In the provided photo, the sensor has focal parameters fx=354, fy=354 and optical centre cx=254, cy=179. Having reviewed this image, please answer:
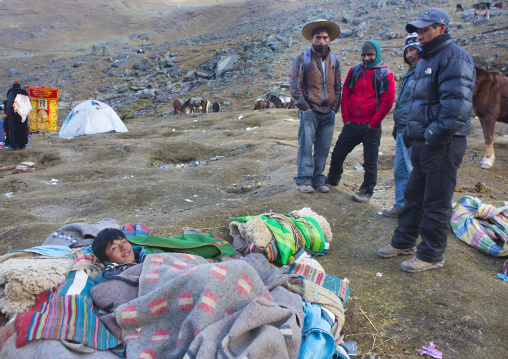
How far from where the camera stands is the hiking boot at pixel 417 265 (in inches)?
109

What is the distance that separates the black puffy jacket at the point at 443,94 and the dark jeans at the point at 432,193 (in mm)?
110

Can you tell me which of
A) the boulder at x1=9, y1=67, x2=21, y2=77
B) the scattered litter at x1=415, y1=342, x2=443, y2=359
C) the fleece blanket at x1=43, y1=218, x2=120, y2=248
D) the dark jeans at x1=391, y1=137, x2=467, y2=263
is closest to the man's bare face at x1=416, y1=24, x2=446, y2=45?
the dark jeans at x1=391, y1=137, x2=467, y2=263

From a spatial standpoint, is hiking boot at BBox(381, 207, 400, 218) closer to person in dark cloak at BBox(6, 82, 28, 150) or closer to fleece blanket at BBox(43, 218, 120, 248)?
fleece blanket at BBox(43, 218, 120, 248)

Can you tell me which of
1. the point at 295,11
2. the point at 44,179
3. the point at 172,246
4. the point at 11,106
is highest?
the point at 295,11

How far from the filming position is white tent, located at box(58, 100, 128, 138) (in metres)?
13.5

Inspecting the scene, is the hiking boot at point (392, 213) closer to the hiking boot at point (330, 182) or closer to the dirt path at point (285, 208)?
the dirt path at point (285, 208)

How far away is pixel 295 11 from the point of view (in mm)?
42250

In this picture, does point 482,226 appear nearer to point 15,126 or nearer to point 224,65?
point 15,126

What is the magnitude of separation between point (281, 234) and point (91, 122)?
12622 mm

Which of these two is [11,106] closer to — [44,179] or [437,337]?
[44,179]

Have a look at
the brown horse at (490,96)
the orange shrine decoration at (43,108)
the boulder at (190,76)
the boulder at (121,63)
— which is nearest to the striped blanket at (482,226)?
the brown horse at (490,96)

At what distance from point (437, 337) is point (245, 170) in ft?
16.4

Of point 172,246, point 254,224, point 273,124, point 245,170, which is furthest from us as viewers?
point 273,124

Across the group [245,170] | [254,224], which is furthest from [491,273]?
[245,170]
